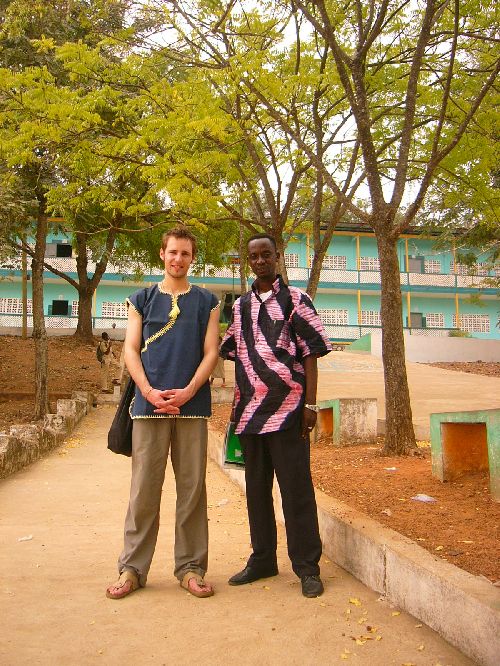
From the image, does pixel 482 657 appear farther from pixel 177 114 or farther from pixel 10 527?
pixel 177 114

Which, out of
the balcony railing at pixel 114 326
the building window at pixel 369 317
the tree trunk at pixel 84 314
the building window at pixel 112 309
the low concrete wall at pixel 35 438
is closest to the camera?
the low concrete wall at pixel 35 438

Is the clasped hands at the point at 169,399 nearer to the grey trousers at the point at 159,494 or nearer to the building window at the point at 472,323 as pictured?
the grey trousers at the point at 159,494

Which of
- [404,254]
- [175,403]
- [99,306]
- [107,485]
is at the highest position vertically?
[404,254]

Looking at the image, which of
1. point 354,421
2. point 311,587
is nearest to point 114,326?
point 354,421

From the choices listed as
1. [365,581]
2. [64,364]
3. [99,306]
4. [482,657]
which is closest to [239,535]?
[365,581]

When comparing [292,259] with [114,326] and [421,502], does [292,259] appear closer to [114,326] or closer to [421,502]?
[114,326]

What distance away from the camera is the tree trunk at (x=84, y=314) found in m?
21.6

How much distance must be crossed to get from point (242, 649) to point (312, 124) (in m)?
8.71

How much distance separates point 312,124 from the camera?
9.95 m

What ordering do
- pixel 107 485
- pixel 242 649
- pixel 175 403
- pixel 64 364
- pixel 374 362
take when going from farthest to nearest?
pixel 374 362
pixel 64 364
pixel 107 485
pixel 175 403
pixel 242 649

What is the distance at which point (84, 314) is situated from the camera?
21922mm

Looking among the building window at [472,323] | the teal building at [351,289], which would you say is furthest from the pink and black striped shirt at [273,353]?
the building window at [472,323]

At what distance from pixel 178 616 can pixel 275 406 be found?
3.67 feet

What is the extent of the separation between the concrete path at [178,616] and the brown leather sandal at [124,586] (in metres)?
0.05
